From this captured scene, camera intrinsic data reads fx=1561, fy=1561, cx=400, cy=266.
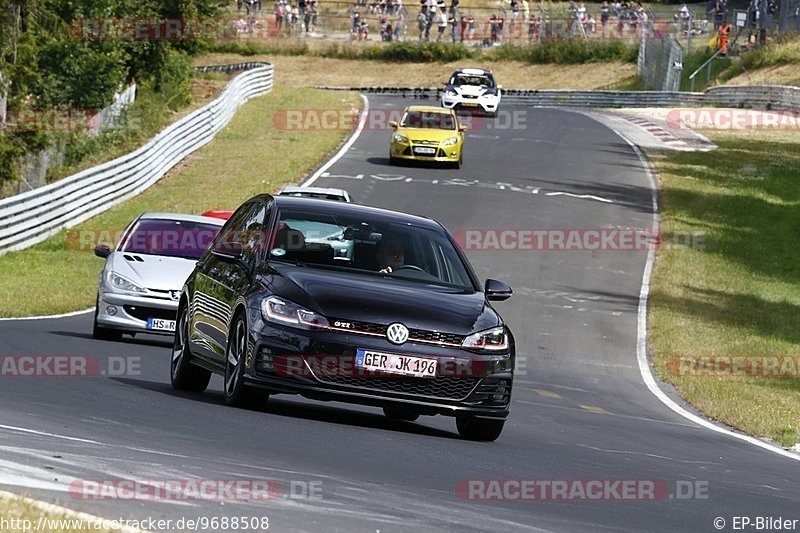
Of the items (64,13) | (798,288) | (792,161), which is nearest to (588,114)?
(792,161)

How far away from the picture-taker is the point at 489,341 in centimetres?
1044

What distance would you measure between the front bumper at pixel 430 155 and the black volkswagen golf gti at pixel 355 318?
28.4 meters

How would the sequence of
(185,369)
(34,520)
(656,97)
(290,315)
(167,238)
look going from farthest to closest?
(656,97), (167,238), (185,369), (290,315), (34,520)

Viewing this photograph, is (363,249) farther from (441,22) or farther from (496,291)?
(441,22)

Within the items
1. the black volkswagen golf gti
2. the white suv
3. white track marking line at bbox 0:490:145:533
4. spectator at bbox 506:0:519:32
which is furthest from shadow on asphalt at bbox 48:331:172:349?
spectator at bbox 506:0:519:32

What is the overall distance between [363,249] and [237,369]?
1288 mm

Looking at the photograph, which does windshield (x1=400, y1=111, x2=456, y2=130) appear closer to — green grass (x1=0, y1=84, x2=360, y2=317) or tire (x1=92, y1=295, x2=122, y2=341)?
green grass (x1=0, y1=84, x2=360, y2=317)

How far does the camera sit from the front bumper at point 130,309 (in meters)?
16.8

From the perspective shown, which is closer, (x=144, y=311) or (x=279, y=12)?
(x=144, y=311)

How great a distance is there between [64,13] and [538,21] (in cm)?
3596

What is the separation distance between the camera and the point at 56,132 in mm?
44812

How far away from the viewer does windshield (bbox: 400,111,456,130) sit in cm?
3984

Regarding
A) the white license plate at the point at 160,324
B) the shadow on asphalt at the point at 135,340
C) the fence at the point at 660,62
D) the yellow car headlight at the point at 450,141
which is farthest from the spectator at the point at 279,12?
the white license plate at the point at 160,324

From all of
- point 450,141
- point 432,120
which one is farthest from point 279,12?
point 432,120
